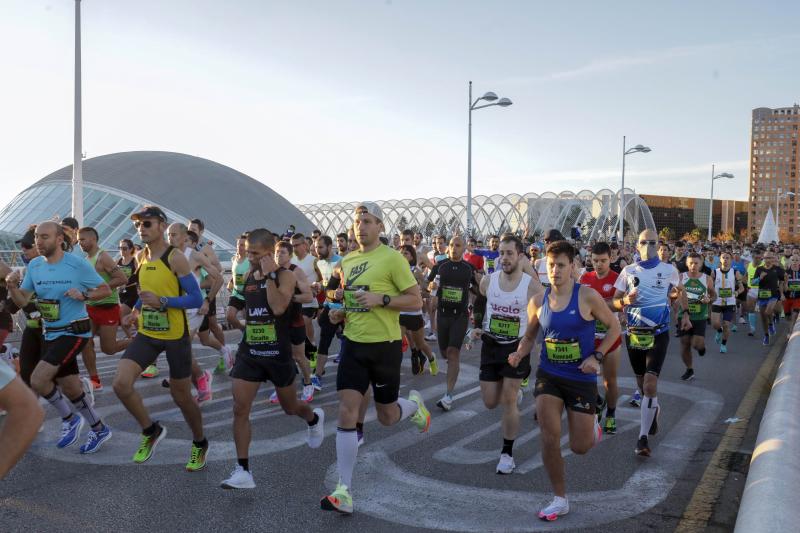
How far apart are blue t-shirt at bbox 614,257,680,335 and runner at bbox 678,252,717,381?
2061 mm

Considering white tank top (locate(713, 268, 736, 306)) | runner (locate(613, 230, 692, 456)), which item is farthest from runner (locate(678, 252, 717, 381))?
white tank top (locate(713, 268, 736, 306))

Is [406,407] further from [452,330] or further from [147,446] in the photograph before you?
[452,330]

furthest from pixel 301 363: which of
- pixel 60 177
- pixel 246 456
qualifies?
pixel 60 177

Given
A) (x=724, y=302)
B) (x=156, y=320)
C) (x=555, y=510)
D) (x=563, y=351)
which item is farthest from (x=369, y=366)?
(x=724, y=302)

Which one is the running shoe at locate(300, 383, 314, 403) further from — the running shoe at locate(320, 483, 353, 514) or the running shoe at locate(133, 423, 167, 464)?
the running shoe at locate(320, 483, 353, 514)

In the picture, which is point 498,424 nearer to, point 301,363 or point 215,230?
point 301,363

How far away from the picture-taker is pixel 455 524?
4.20 meters

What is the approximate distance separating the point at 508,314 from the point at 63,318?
383 centimetres

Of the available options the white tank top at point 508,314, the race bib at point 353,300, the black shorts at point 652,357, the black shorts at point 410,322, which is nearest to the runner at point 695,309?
the black shorts at point 652,357

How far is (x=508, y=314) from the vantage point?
6.04m

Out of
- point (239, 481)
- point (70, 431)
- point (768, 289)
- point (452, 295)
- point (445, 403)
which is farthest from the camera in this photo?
point (768, 289)

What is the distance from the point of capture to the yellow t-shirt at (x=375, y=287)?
4.75 metres

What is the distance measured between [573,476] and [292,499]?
2.15m

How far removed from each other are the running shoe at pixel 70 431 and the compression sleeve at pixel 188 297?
1.67m
